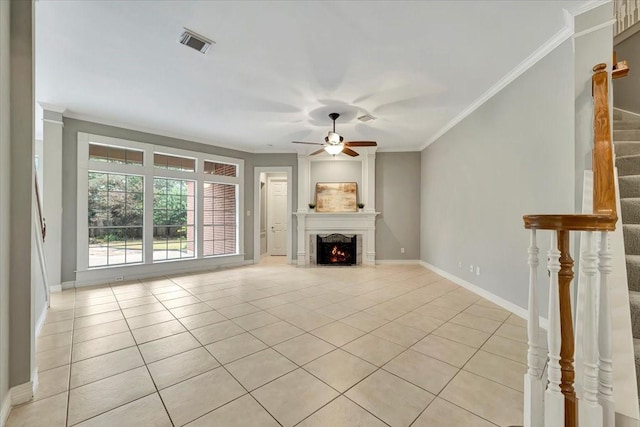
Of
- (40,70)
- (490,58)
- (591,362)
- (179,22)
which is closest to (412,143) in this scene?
(490,58)

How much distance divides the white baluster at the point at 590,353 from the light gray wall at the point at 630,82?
359 centimetres

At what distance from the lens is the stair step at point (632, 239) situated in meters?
1.85

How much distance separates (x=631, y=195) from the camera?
2.18m

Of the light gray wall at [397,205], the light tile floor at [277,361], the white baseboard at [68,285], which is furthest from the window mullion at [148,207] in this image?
the light gray wall at [397,205]

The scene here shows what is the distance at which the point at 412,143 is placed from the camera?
592cm

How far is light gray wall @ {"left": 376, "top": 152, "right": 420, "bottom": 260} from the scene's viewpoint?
6.25m

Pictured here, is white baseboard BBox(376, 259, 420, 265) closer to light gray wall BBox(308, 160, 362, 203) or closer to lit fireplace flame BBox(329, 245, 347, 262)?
lit fireplace flame BBox(329, 245, 347, 262)

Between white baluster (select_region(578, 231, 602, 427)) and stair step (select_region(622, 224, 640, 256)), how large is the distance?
51.8 inches

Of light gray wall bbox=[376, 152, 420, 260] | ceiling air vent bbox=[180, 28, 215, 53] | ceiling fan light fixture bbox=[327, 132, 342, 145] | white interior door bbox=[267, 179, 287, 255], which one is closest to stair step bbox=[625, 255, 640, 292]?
ceiling fan light fixture bbox=[327, 132, 342, 145]

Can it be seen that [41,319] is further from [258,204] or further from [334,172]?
[334,172]

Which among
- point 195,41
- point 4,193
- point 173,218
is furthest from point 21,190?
point 173,218

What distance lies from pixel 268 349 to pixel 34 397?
157 cm

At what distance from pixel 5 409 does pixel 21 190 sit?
4.42 feet

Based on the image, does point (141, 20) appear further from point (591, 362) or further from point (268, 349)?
point (591, 362)
